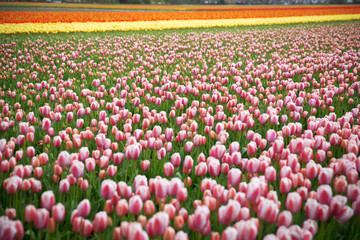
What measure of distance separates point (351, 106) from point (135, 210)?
412cm

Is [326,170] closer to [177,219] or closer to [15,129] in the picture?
[177,219]

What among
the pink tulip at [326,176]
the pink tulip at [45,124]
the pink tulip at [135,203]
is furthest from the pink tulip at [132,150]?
the pink tulip at [326,176]

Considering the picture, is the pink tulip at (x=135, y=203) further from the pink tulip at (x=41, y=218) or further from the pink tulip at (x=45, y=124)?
the pink tulip at (x=45, y=124)

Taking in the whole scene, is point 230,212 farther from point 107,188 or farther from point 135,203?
point 107,188

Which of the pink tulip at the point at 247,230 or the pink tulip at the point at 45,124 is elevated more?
the pink tulip at the point at 45,124

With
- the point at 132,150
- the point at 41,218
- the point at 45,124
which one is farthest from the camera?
the point at 45,124

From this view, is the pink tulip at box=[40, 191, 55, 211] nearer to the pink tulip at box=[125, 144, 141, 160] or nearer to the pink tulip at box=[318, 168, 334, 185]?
the pink tulip at box=[125, 144, 141, 160]

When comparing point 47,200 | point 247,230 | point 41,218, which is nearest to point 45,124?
point 47,200

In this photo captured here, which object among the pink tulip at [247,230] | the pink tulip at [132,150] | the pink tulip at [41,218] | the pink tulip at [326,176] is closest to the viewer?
the pink tulip at [247,230]

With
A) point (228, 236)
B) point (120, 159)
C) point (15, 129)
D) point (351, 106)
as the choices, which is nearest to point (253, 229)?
point (228, 236)

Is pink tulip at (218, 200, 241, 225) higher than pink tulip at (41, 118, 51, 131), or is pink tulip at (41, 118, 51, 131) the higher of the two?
pink tulip at (41, 118, 51, 131)

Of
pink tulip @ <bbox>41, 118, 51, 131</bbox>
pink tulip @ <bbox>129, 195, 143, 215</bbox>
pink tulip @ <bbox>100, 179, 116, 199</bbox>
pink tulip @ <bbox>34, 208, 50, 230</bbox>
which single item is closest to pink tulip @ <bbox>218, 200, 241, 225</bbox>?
pink tulip @ <bbox>129, 195, 143, 215</bbox>

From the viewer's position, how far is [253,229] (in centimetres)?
128

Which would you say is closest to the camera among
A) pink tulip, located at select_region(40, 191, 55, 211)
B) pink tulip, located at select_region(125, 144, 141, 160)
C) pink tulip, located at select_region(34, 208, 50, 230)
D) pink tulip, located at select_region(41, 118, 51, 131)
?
pink tulip, located at select_region(34, 208, 50, 230)
